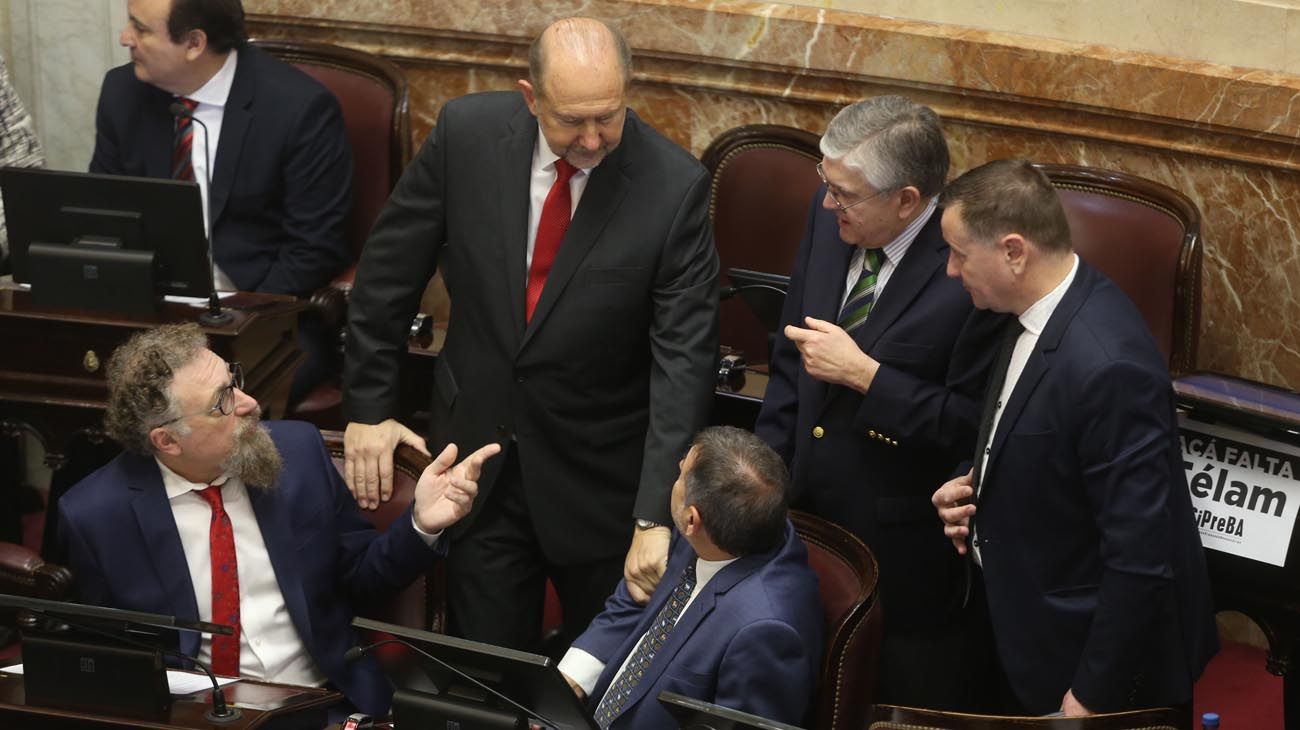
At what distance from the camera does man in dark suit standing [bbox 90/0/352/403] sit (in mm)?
4355

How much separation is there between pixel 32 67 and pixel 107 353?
5.21 ft

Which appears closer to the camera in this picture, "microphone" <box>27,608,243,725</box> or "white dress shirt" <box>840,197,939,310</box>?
"microphone" <box>27,608,243,725</box>

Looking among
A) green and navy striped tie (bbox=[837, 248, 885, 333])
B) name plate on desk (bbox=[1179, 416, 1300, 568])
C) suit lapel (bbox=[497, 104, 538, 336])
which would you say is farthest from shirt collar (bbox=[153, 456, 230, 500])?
name plate on desk (bbox=[1179, 416, 1300, 568])

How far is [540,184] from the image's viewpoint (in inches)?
126

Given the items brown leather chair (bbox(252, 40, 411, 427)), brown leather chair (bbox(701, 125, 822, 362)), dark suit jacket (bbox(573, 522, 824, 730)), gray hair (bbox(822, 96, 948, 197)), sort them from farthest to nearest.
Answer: brown leather chair (bbox(252, 40, 411, 427)), brown leather chair (bbox(701, 125, 822, 362)), gray hair (bbox(822, 96, 948, 197)), dark suit jacket (bbox(573, 522, 824, 730))

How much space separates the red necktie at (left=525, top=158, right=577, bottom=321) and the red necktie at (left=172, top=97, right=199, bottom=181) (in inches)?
63.9

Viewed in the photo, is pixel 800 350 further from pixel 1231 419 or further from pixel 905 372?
pixel 1231 419

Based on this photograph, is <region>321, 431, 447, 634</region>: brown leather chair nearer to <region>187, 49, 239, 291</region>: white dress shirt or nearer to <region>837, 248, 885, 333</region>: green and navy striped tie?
<region>837, 248, 885, 333</region>: green and navy striped tie

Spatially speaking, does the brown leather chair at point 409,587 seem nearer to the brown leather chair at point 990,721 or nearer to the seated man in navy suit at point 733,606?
the seated man in navy suit at point 733,606

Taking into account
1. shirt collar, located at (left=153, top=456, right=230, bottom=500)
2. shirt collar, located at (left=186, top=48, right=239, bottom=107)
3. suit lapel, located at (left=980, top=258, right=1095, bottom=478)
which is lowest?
shirt collar, located at (left=153, top=456, right=230, bottom=500)

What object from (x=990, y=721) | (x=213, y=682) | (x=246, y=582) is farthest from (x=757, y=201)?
(x=213, y=682)

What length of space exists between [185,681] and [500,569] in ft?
2.32

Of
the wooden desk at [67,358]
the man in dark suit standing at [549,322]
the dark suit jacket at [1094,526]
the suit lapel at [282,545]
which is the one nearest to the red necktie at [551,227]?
the man in dark suit standing at [549,322]

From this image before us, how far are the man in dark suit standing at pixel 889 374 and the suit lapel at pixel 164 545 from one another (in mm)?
1214
